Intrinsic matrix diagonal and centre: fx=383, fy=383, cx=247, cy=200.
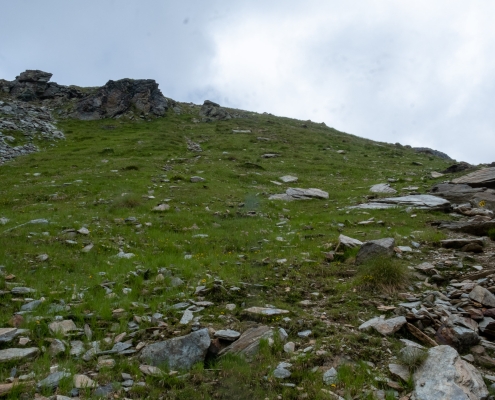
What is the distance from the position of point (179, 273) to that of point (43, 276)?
11.0ft

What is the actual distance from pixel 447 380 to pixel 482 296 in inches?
135

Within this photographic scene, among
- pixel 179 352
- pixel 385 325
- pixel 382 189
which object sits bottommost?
pixel 179 352

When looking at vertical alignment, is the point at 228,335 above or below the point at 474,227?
below

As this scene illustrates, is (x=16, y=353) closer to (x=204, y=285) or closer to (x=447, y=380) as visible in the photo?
(x=204, y=285)

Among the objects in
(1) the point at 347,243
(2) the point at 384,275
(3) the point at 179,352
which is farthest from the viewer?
(1) the point at 347,243

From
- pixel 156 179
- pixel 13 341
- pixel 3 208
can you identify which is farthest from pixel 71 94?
pixel 13 341

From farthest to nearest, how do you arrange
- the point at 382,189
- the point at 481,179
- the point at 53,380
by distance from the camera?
the point at 382,189, the point at 481,179, the point at 53,380

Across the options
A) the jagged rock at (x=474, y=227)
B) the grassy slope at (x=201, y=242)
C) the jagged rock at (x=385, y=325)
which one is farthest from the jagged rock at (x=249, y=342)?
the jagged rock at (x=474, y=227)

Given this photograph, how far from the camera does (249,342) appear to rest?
6.55m

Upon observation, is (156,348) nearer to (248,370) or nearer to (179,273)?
(248,370)

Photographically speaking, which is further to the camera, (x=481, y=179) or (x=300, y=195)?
(x=300, y=195)

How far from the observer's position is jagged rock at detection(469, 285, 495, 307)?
7617mm

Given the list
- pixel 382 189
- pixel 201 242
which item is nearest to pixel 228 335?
pixel 201 242

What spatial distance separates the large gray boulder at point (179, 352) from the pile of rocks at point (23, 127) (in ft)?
111
